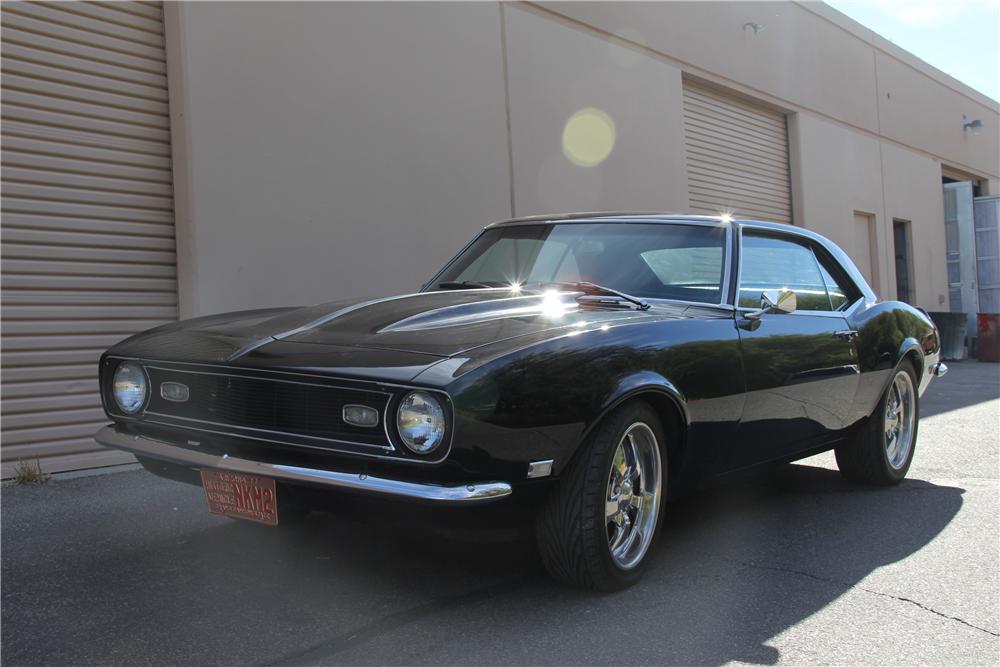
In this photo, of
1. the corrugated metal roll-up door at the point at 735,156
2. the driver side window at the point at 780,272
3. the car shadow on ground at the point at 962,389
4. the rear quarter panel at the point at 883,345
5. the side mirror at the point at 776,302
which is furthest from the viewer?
the corrugated metal roll-up door at the point at 735,156

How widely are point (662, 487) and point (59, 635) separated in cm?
208

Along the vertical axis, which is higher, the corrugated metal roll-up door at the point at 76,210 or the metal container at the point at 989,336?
the corrugated metal roll-up door at the point at 76,210

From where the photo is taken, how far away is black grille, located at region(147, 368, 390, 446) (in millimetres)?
2666

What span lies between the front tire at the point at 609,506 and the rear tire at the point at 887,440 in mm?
1932

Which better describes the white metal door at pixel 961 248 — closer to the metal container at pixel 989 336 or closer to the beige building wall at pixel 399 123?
the metal container at pixel 989 336

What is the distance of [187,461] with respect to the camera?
2.93m

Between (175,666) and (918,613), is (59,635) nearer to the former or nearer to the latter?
(175,666)

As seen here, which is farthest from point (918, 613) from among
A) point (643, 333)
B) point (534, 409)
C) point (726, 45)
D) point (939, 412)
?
point (726, 45)

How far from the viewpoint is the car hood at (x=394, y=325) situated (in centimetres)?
287

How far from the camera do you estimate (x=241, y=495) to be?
9.35 feet

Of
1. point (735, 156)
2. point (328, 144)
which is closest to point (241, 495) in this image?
point (328, 144)

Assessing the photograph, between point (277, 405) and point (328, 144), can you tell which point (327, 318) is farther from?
point (328, 144)

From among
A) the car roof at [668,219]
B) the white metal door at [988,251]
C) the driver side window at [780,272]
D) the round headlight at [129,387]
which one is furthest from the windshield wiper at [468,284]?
the white metal door at [988,251]

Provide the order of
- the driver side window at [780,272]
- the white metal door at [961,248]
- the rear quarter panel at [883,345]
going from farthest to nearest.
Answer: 1. the white metal door at [961,248]
2. the rear quarter panel at [883,345]
3. the driver side window at [780,272]
